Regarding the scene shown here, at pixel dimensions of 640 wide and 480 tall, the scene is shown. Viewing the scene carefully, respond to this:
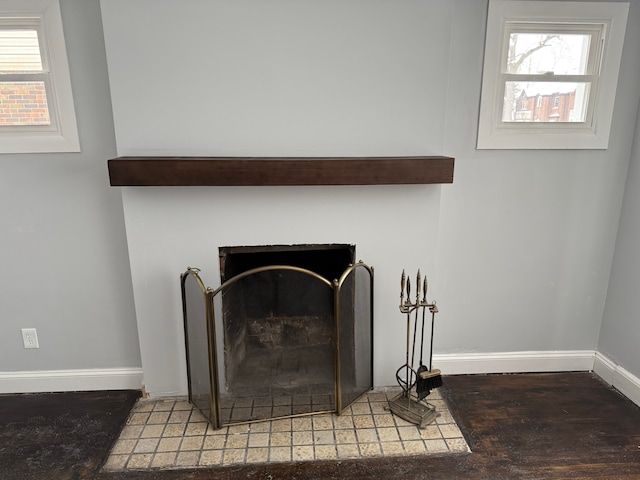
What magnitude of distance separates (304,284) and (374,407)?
0.74 meters

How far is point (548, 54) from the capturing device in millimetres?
2219

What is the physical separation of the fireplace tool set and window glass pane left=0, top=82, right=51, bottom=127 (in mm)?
1900

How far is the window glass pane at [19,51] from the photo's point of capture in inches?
80.0

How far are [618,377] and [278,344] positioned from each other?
1822 mm

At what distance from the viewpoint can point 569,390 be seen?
2.36 meters

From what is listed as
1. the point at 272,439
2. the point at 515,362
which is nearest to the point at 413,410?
the point at 272,439

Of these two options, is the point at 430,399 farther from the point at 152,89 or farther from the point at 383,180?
the point at 152,89

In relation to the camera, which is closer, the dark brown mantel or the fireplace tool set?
the dark brown mantel

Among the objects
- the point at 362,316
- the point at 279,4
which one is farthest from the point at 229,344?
the point at 279,4

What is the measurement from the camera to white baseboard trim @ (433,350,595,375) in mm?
2498

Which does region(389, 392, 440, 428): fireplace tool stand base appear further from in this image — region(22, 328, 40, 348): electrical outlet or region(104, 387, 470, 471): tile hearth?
region(22, 328, 40, 348): electrical outlet

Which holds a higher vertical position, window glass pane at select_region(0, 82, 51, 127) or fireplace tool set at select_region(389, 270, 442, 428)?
window glass pane at select_region(0, 82, 51, 127)

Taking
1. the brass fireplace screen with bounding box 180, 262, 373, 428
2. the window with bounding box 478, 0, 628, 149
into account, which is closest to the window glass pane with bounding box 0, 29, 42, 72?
the brass fireplace screen with bounding box 180, 262, 373, 428

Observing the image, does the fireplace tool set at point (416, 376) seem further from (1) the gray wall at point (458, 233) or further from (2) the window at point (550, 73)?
(2) the window at point (550, 73)
